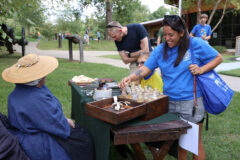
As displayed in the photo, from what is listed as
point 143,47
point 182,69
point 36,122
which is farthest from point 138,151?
point 143,47

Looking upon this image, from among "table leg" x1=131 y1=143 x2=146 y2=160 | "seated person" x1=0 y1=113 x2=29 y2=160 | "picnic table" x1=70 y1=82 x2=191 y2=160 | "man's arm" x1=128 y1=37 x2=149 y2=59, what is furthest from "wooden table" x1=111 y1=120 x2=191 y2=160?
"man's arm" x1=128 y1=37 x2=149 y2=59

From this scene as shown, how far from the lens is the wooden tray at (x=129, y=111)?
176 cm

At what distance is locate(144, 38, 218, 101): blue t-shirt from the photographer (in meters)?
2.16

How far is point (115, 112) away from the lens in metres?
1.74

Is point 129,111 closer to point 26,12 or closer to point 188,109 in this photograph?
point 188,109

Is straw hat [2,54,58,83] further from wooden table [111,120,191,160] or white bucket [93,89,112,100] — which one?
wooden table [111,120,191,160]

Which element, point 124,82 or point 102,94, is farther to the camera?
point 124,82

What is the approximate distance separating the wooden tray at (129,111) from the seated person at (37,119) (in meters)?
0.34

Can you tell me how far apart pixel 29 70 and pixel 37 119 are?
0.48m

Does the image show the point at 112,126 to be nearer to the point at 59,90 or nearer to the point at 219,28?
the point at 59,90

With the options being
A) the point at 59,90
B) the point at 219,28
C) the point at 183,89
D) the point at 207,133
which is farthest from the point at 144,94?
the point at 219,28

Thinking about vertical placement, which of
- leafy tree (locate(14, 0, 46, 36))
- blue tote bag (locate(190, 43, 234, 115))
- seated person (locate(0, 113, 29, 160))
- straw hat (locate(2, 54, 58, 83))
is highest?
leafy tree (locate(14, 0, 46, 36))

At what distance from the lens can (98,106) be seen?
204cm

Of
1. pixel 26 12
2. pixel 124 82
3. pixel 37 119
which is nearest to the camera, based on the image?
pixel 37 119
